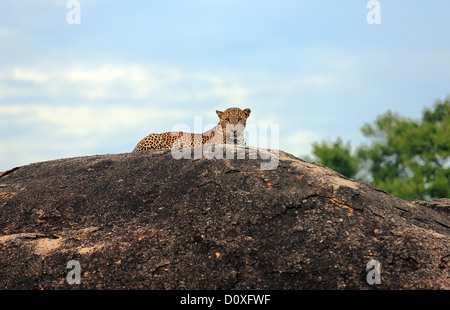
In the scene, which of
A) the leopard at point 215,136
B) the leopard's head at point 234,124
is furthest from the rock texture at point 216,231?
the leopard's head at point 234,124

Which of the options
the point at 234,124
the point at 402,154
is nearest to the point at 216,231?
the point at 234,124

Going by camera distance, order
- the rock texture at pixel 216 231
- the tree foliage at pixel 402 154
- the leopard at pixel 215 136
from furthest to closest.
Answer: the tree foliage at pixel 402 154, the leopard at pixel 215 136, the rock texture at pixel 216 231

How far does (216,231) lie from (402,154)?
115 feet

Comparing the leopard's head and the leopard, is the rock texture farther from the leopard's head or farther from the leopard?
the leopard's head

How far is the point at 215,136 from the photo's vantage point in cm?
1537

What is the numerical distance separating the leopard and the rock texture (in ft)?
12.2

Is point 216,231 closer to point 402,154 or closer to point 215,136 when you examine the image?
point 215,136

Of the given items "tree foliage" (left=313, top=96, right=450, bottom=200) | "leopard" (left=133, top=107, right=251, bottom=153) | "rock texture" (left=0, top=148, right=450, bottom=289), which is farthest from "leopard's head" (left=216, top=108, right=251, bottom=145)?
"tree foliage" (left=313, top=96, right=450, bottom=200)

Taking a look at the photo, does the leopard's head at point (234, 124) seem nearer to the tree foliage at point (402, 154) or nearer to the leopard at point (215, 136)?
the leopard at point (215, 136)

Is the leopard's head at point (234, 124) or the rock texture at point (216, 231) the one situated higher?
the leopard's head at point (234, 124)

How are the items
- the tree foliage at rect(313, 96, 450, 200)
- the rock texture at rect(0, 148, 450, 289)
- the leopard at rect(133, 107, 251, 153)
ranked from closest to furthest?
the rock texture at rect(0, 148, 450, 289)
the leopard at rect(133, 107, 251, 153)
the tree foliage at rect(313, 96, 450, 200)

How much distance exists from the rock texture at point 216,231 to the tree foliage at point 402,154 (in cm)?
2806

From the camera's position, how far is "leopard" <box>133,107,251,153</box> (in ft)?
49.5

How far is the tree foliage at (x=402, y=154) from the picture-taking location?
3788 centimetres
